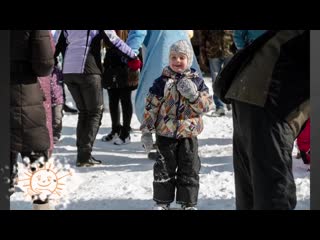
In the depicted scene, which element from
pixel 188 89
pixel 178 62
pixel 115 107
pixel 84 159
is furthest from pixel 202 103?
pixel 115 107

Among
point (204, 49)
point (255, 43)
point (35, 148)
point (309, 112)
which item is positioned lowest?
point (35, 148)

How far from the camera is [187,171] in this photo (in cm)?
341

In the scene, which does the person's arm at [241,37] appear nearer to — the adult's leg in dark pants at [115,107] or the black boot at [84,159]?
the black boot at [84,159]

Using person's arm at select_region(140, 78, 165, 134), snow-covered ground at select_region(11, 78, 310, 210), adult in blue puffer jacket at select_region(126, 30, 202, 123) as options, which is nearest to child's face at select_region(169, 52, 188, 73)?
person's arm at select_region(140, 78, 165, 134)

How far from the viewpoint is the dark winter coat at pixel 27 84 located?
310 centimetres

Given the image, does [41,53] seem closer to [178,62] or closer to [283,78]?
[178,62]

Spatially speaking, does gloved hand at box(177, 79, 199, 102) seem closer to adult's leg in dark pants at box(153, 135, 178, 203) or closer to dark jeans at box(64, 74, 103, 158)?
adult's leg in dark pants at box(153, 135, 178, 203)

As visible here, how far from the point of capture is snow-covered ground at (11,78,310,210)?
350 cm

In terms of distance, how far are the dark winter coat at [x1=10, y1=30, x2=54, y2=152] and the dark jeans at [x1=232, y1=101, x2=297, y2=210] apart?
4.48 ft

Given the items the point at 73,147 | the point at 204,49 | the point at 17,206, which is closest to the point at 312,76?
the point at 17,206

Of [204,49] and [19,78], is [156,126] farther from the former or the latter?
[204,49]

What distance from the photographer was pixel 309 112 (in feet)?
6.97
